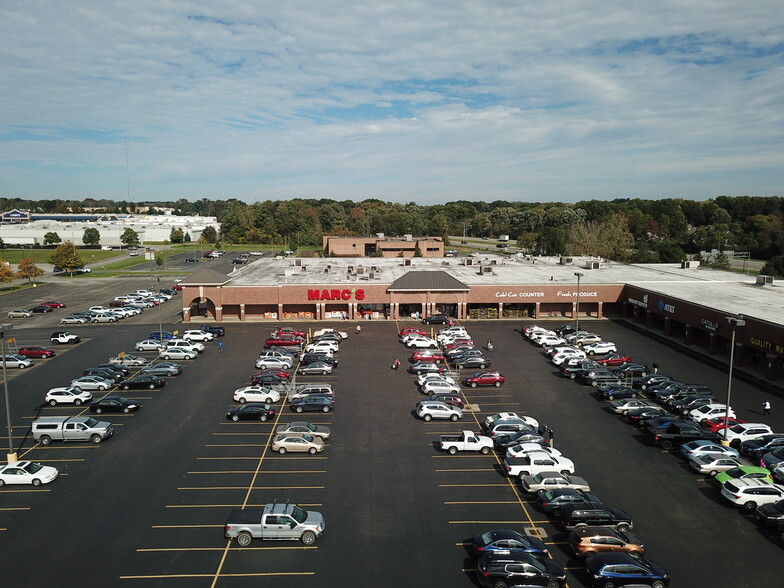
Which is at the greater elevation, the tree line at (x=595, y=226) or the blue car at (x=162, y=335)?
the tree line at (x=595, y=226)

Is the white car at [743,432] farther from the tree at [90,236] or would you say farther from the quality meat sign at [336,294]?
the tree at [90,236]

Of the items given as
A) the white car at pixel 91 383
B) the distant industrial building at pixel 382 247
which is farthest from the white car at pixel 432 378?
the distant industrial building at pixel 382 247

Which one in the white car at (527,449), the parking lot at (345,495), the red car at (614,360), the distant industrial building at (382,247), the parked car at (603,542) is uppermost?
the distant industrial building at (382,247)

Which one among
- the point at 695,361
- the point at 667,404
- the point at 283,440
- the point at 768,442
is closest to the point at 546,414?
the point at 667,404

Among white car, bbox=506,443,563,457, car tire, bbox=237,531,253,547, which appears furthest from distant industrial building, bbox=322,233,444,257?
car tire, bbox=237,531,253,547

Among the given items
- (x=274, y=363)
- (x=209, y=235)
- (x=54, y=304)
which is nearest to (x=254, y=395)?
(x=274, y=363)

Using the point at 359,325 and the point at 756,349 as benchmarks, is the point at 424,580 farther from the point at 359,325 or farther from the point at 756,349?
the point at 359,325

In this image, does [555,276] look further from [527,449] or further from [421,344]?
[527,449]
